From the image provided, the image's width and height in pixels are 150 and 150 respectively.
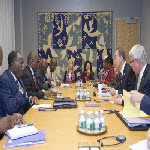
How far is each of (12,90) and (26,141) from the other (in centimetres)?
132

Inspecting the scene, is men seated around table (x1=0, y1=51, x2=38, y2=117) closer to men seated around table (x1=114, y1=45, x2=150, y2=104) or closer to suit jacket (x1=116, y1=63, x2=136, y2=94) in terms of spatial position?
men seated around table (x1=114, y1=45, x2=150, y2=104)

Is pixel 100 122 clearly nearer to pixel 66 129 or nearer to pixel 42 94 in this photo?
pixel 66 129

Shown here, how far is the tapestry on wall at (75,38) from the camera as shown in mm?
7273

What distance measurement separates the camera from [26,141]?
4.92ft

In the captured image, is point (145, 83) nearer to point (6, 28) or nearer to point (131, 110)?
point (131, 110)

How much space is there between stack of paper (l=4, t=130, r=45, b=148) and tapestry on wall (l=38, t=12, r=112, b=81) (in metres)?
5.86

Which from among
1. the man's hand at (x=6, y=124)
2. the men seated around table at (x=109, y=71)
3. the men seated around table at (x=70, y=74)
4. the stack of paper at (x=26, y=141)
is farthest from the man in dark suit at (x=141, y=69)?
the men seated around table at (x=70, y=74)

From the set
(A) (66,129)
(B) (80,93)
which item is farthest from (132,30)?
(A) (66,129)

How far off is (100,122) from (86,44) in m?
5.88

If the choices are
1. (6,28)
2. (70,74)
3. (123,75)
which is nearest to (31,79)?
(123,75)

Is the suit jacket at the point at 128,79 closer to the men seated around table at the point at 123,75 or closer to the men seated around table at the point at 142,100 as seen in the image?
the men seated around table at the point at 123,75

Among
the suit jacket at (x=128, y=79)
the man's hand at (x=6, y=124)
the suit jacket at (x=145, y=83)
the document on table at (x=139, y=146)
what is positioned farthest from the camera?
the suit jacket at (x=128, y=79)

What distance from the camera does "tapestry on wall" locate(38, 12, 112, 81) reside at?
23.9ft

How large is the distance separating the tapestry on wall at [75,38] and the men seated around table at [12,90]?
4.41 metres
